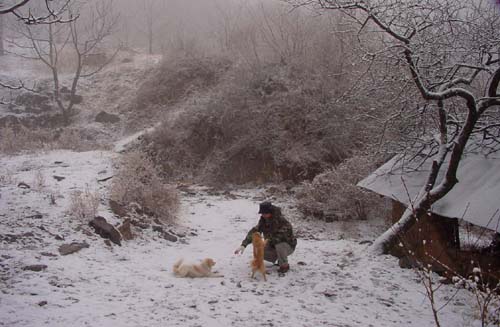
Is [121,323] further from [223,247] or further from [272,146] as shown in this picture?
[272,146]

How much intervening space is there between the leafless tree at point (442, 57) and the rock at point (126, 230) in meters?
4.68

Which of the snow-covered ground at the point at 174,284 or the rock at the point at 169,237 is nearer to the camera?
the snow-covered ground at the point at 174,284

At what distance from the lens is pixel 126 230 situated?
758 centimetres

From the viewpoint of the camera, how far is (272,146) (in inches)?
579

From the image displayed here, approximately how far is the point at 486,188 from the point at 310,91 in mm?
10453

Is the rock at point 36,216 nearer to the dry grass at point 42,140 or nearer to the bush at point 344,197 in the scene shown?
the bush at point 344,197

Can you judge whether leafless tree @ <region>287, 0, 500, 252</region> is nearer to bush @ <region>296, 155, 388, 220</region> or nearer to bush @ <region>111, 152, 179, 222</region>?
bush @ <region>296, 155, 388, 220</region>

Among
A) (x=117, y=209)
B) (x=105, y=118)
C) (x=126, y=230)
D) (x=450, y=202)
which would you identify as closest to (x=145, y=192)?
(x=117, y=209)

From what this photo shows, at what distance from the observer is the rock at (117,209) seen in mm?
8172

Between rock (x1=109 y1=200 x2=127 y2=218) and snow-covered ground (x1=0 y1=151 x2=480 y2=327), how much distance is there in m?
0.15

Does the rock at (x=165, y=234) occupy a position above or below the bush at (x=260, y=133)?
below

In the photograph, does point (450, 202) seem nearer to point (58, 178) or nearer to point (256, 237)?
point (256, 237)

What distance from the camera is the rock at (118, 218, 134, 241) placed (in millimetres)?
7508

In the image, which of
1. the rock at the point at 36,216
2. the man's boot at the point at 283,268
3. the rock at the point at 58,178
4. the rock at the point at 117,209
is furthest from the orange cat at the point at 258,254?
the rock at the point at 58,178
